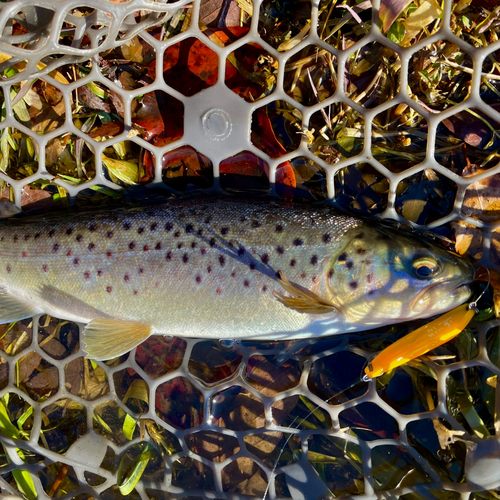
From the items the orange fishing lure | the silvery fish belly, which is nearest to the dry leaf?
the silvery fish belly

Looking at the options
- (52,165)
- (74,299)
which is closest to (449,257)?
(74,299)

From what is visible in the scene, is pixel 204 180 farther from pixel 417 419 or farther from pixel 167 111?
pixel 417 419

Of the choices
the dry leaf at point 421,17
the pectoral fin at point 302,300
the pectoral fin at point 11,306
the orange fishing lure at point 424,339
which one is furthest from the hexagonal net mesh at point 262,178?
the pectoral fin at point 302,300

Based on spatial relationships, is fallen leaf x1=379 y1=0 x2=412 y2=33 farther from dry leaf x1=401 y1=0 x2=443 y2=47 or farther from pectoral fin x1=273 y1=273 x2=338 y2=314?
pectoral fin x1=273 y1=273 x2=338 y2=314

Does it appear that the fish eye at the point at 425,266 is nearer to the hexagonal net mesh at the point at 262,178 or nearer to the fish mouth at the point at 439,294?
the fish mouth at the point at 439,294

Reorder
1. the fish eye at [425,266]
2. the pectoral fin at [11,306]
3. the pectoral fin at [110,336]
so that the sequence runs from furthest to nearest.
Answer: the pectoral fin at [11,306]
the pectoral fin at [110,336]
the fish eye at [425,266]

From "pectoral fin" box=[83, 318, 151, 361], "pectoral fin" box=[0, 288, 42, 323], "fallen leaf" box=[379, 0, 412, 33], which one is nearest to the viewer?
"fallen leaf" box=[379, 0, 412, 33]
